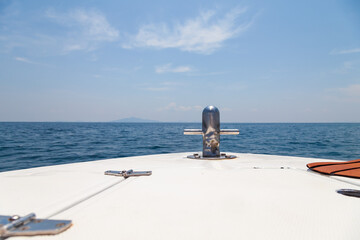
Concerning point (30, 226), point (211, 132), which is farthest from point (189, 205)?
point (211, 132)

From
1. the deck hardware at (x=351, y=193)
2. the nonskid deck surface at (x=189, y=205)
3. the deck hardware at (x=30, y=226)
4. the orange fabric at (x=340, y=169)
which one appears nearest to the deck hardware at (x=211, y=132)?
the orange fabric at (x=340, y=169)

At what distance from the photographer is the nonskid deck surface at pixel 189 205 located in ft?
3.29

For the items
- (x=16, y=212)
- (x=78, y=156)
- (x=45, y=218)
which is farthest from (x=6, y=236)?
(x=78, y=156)

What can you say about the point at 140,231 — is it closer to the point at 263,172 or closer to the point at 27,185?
the point at 27,185

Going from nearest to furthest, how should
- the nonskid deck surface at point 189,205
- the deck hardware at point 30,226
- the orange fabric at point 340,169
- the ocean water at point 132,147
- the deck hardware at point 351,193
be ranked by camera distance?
1. the deck hardware at point 30,226
2. the nonskid deck surface at point 189,205
3. the deck hardware at point 351,193
4. the orange fabric at point 340,169
5. the ocean water at point 132,147

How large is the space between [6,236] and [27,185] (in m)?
0.90

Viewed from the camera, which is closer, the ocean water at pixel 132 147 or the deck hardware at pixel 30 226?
the deck hardware at pixel 30 226

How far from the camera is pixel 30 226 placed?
0.96m

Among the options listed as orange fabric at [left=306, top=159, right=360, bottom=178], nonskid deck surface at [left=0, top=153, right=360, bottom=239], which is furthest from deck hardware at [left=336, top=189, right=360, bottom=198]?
orange fabric at [left=306, top=159, right=360, bottom=178]

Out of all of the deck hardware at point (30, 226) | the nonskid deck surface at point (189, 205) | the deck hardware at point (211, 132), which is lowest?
the nonskid deck surface at point (189, 205)

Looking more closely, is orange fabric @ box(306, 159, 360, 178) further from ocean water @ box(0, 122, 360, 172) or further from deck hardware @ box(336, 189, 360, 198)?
ocean water @ box(0, 122, 360, 172)

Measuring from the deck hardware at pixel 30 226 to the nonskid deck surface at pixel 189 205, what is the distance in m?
0.03

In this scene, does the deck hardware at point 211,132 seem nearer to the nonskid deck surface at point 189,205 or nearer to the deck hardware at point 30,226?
the nonskid deck surface at point 189,205

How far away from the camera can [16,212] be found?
3.83 ft
